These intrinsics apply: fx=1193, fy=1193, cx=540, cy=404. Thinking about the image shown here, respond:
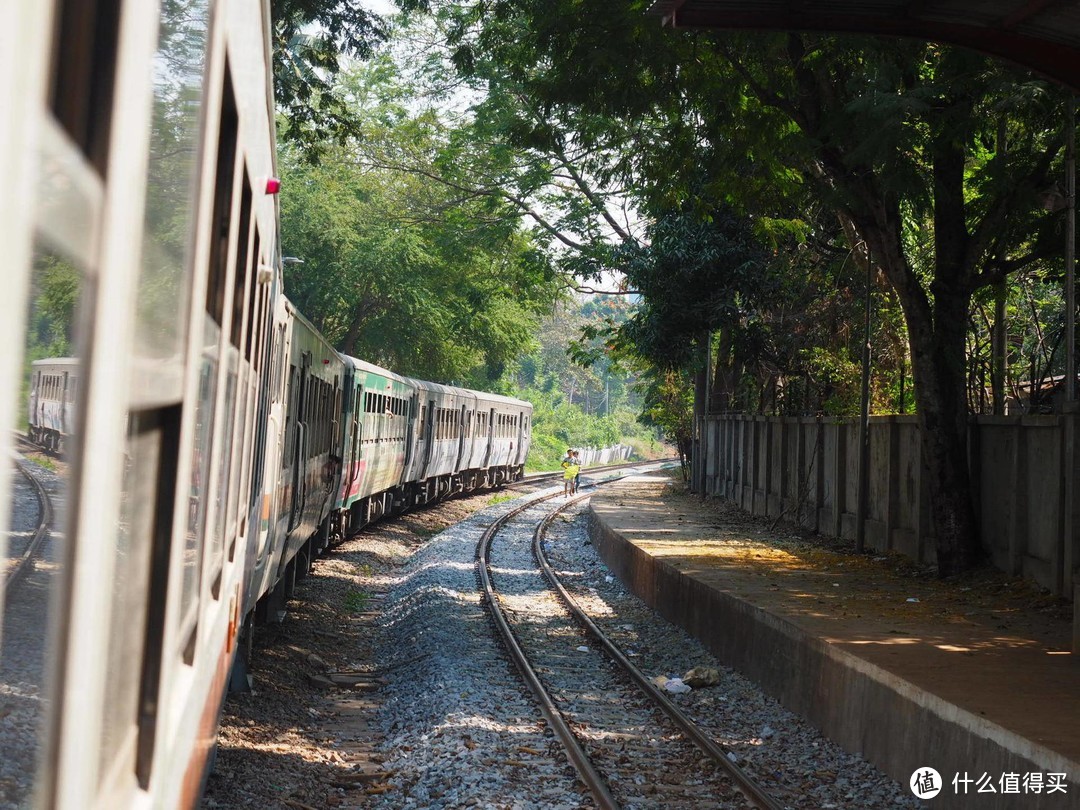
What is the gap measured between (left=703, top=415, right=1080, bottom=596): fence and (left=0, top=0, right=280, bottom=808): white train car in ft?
29.6

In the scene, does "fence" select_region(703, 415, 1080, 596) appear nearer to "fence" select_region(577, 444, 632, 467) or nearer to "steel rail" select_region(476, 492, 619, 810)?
"steel rail" select_region(476, 492, 619, 810)

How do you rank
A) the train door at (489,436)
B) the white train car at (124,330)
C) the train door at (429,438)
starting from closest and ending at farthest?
the white train car at (124,330) → the train door at (429,438) → the train door at (489,436)

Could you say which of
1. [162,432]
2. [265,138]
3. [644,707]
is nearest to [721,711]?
[644,707]

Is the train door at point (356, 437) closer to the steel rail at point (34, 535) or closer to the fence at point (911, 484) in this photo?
the fence at point (911, 484)

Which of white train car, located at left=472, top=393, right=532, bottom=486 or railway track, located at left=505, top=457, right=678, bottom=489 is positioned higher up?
white train car, located at left=472, top=393, right=532, bottom=486

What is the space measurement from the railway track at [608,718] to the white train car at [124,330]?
4.76 m

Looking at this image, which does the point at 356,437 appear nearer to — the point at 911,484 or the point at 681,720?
the point at 911,484

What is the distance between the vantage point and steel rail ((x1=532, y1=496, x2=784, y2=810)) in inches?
260

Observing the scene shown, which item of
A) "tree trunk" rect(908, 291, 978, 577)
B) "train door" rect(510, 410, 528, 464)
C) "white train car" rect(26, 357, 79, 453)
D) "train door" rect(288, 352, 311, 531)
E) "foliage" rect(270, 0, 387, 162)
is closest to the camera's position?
"white train car" rect(26, 357, 79, 453)

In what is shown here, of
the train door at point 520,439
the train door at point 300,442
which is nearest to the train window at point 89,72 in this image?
the train door at point 300,442

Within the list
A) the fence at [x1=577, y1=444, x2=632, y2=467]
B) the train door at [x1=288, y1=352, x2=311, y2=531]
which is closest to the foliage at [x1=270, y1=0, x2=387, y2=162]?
the train door at [x1=288, y1=352, x2=311, y2=531]

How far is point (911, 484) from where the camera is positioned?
1410 centimetres

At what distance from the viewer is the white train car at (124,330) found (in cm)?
96

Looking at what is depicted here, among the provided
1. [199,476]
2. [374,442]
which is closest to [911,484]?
[374,442]
